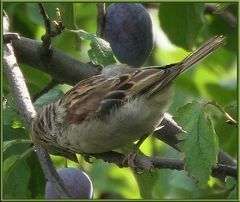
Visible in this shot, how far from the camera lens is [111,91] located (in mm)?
2926

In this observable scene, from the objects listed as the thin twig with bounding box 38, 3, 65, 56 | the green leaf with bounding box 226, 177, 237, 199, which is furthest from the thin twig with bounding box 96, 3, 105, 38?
the green leaf with bounding box 226, 177, 237, 199

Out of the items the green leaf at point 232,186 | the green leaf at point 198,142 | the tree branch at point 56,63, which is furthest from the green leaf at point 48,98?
the green leaf at point 232,186

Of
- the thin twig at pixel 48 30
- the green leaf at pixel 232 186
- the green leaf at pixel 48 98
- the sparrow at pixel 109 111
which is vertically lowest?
the green leaf at pixel 232 186

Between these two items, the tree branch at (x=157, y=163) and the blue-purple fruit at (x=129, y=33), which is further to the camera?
the blue-purple fruit at (x=129, y=33)

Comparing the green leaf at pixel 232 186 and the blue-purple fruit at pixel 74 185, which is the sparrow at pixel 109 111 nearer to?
the blue-purple fruit at pixel 74 185

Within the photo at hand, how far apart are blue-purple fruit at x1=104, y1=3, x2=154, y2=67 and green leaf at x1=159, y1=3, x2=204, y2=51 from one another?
0.72 ft

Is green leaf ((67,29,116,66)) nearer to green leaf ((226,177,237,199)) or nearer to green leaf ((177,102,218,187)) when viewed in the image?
green leaf ((177,102,218,187))

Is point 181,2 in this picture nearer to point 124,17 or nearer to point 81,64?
point 124,17

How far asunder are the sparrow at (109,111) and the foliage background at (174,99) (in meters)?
0.19

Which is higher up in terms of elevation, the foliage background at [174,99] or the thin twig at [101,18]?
the thin twig at [101,18]

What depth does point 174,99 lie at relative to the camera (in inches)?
183

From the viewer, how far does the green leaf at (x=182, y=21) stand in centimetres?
368

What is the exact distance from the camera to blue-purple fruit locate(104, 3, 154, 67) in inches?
140

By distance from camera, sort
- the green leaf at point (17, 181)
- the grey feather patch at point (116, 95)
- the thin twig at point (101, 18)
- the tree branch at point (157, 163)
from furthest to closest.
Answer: the thin twig at point (101, 18) → the green leaf at point (17, 181) → the grey feather patch at point (116, 95) → the tree branch at point (157, 163)
